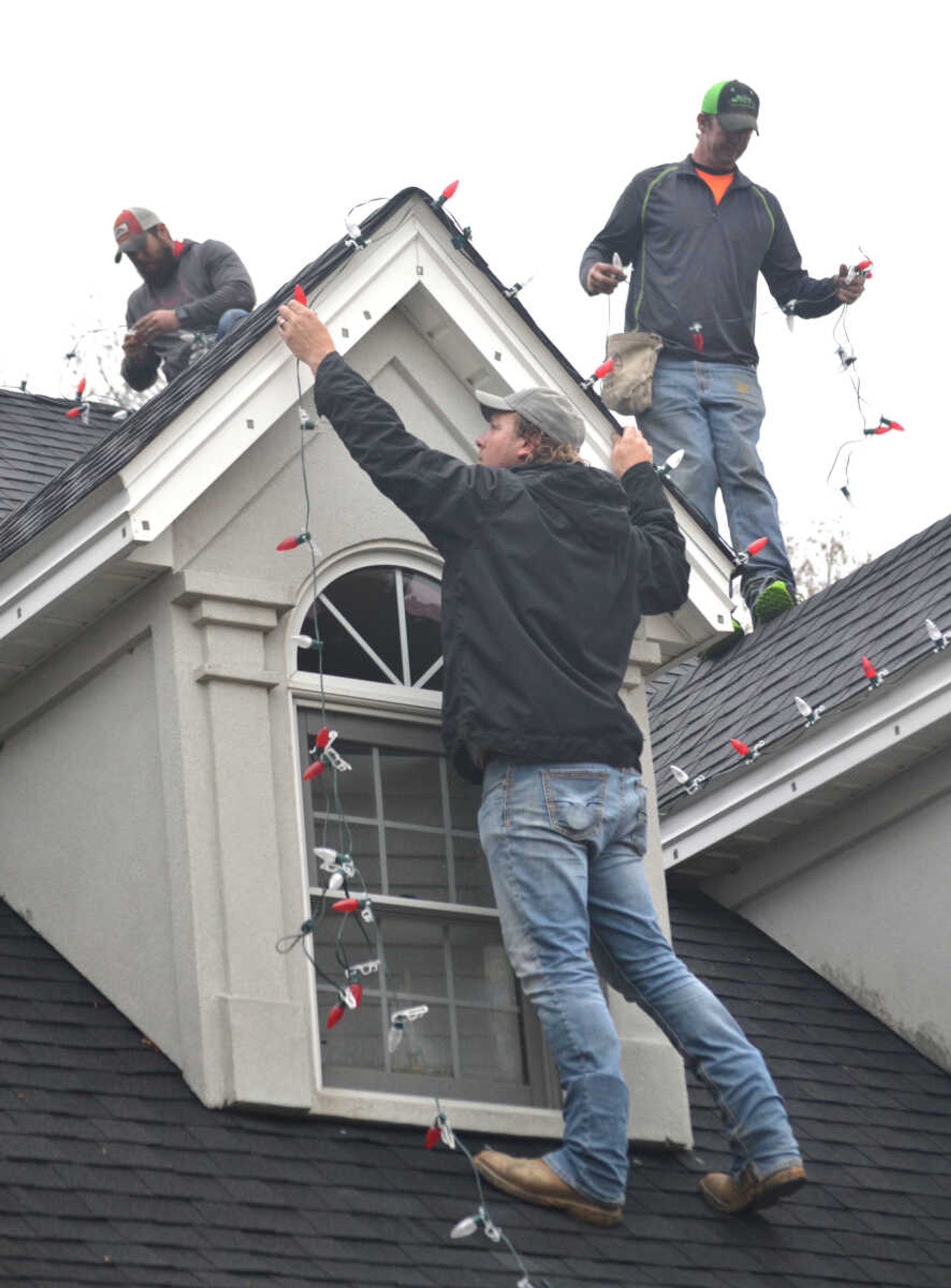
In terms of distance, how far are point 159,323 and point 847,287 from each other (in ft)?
10.7

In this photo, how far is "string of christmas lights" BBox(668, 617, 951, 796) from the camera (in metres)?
8.35

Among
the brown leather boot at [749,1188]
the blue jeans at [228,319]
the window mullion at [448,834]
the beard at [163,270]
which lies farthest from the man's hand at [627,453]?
the beard at [163,270]

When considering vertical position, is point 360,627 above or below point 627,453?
below

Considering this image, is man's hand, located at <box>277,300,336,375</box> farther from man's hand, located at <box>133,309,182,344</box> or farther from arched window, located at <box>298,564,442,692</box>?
man's hand, located at <box>133,309,182,344</box>

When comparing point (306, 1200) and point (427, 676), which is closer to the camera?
point (306, 1200)

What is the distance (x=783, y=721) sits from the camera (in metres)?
8.98

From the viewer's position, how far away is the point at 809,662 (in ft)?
31.2

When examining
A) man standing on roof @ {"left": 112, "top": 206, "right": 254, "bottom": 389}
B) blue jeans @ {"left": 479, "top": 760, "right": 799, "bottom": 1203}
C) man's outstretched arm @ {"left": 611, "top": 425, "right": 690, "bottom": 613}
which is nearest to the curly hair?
man's outstretched arm @ {"left": 611, "top": 425, "right": 690, "bottom": 613}

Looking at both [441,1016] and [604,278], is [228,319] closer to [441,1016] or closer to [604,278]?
[604,278]

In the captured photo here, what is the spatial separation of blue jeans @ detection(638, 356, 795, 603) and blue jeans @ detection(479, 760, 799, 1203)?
459cm

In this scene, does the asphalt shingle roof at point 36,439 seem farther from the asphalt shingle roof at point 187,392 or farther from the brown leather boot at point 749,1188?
the brown leather boot at point 749,1188

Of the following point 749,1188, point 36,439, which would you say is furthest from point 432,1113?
point 36,439

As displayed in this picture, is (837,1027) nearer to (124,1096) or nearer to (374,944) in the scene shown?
(374,944)

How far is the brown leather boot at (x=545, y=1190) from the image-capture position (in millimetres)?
6207
